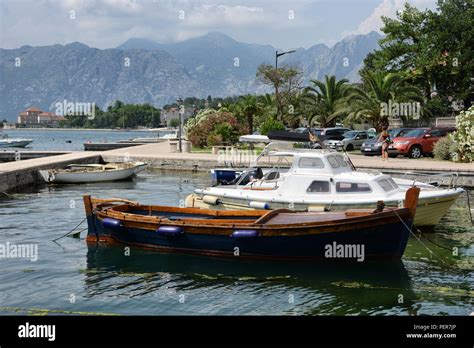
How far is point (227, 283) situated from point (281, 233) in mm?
1958

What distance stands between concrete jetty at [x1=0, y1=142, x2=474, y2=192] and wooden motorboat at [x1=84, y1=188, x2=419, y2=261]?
901cm

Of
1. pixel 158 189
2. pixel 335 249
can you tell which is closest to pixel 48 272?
pixel 335 249

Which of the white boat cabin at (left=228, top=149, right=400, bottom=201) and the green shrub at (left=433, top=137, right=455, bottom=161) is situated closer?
the white boat cabin at (left=228, top=149, right=400, bottom=201)

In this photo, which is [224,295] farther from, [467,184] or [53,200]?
[467,184]

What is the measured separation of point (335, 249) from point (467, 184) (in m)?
16.7

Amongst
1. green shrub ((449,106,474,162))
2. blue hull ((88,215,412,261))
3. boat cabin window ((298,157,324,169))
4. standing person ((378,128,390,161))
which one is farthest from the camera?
standing person ((378,128,390,161))

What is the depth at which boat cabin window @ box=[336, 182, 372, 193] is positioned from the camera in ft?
60.8

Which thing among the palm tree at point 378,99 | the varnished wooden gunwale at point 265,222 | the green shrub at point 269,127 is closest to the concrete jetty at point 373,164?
the palm tree at point 378,99

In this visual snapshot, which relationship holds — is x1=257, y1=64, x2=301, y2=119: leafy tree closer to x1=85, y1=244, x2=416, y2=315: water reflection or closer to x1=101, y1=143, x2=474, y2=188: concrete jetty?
x1=101, y1=143, x2=474, y2=188: concrete jetty

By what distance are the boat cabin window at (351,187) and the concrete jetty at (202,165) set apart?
225 inches

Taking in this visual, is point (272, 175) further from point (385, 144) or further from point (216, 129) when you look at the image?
point (216, 129)

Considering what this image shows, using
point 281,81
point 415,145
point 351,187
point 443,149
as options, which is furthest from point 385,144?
point 281,81

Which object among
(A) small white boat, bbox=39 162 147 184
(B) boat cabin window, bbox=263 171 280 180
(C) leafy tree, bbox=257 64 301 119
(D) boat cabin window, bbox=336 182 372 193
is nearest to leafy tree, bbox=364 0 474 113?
(C) leafy tree, bbox=257 64 301 119

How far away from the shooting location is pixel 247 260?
15445mm
